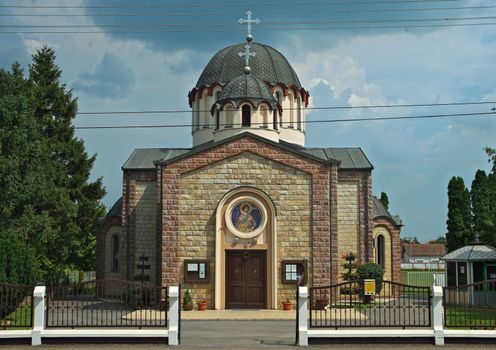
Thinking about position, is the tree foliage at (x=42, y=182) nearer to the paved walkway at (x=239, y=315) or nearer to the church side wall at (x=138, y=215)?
the church side wall at (x=138, y=215)

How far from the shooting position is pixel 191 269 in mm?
25156

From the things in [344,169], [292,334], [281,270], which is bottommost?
[292,334]

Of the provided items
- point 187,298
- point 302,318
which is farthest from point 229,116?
point 302,318

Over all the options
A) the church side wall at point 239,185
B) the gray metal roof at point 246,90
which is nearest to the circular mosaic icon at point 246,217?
the church side wall at point 239,185

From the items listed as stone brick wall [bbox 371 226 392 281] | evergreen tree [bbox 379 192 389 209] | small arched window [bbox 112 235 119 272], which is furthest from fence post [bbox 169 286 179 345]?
evergreen tree [bbox 379 192 389 209]

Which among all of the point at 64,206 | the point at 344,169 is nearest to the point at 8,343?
the point at 344,169

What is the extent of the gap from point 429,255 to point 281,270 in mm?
75632

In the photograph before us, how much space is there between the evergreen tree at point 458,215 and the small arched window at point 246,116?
27266 millimetres

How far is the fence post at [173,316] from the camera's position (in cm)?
1608

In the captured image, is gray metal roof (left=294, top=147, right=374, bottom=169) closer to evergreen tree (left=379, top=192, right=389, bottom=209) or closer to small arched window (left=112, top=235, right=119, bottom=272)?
small arched window (left=112, top=235, right=119, bottom=272)

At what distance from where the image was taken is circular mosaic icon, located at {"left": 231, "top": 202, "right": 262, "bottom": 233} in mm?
25500

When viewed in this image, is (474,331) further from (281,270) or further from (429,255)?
(429,255)

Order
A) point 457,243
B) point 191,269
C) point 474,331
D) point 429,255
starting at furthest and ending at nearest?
point 429,255 < point 457,243 < point 191,269 < point 474,331

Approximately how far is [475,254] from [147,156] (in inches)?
633
